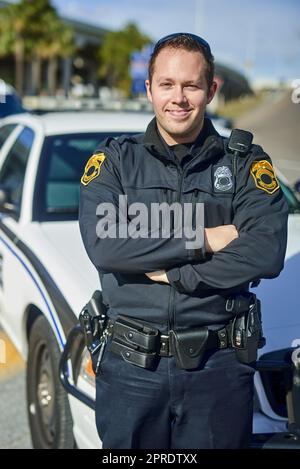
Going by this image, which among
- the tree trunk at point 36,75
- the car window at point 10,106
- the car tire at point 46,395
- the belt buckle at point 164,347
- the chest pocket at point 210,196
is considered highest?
the tree trunk at point 36,75

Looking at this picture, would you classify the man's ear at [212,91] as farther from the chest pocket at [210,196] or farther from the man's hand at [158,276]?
the man's hand at [158,276]

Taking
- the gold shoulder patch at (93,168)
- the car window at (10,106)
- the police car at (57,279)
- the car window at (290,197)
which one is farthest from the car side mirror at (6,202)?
the car window at (10,106)

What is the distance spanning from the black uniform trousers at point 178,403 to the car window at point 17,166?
1985 mm

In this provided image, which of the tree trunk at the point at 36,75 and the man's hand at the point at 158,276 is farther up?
the tree trunk at the point at 36,75

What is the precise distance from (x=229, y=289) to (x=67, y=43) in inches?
1920

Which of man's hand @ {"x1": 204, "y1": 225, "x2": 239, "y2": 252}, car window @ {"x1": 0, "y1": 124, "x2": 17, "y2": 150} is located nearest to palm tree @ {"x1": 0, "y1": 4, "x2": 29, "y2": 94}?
car window @ {"x1": 0, "y1": 124, "x2": 17, "y2": 150}

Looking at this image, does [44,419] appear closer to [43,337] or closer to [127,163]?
[43,337]

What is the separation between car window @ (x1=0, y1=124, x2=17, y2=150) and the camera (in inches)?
182

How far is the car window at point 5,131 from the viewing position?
4.63m

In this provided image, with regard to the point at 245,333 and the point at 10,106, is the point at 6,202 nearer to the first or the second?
the point at 245,333

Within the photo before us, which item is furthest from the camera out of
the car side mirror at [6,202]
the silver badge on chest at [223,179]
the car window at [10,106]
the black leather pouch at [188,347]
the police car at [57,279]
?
the car window at [10,106]

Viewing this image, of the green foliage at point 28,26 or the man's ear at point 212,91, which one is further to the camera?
the green foliage at point 28,26

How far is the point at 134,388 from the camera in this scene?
2.00m
